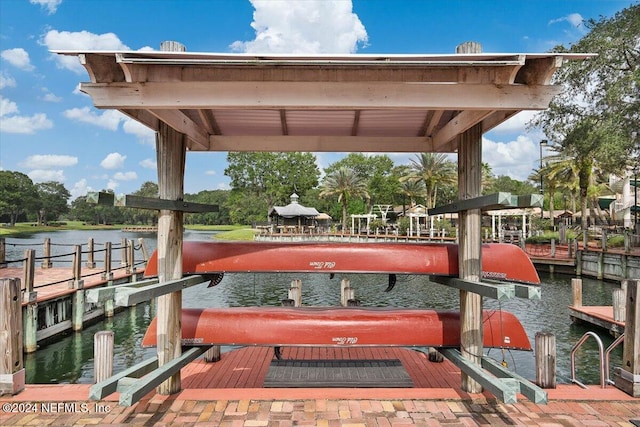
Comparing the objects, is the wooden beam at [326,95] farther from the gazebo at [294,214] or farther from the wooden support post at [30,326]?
the gazebo at [294,214]

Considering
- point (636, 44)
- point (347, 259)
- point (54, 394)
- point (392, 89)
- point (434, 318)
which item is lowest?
point (54, 394)

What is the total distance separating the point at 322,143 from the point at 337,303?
1229 cm

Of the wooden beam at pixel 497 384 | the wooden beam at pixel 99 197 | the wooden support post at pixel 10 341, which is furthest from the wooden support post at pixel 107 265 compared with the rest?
the wooden beam at pixel 497 384

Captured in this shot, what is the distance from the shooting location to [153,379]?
3.75m

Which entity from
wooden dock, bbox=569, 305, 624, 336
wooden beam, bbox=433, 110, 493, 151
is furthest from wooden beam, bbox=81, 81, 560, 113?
wooden dock, bbox=569, 305, 624, 336

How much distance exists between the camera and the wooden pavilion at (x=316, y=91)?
144 inches

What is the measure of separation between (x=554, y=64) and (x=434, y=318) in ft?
9.51

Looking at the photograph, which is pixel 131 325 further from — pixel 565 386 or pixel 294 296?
pixel 565 386

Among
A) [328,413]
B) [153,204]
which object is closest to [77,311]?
[153,204]

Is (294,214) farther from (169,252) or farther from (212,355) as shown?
(169,252)

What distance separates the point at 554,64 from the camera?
144 inches

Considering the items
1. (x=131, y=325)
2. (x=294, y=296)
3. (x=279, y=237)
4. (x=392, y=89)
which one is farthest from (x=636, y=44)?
(x=279, y=237)

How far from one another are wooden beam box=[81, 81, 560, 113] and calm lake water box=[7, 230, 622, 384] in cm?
338

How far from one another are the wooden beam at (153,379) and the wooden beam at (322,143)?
2781 mm
